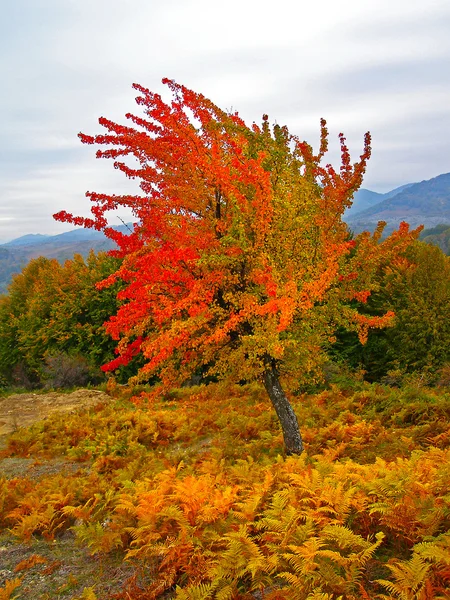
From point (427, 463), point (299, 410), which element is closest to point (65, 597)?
point (427, 463)

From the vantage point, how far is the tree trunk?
9.90 meters

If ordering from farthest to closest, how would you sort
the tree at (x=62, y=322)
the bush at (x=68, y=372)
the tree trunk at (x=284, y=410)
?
the tree at (x=62, y=322) < the bush at (x=68, y=372) < the tree trunk at (x=284, y=410)

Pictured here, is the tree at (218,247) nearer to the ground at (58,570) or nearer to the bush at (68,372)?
the ground at (58,570)

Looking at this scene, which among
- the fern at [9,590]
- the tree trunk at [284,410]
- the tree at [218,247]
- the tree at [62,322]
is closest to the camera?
the fern at [9,590]

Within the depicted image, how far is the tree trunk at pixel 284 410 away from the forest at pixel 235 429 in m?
0.04

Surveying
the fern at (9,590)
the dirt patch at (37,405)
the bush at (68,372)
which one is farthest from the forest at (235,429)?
the bush at (68,372)

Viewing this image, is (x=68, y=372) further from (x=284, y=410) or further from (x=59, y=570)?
(x=59, y=570)

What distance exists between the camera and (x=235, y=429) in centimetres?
1309

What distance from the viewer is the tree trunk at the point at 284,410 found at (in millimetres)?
9898

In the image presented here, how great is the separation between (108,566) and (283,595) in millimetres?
2909

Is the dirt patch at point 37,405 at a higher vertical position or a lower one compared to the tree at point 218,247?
lower

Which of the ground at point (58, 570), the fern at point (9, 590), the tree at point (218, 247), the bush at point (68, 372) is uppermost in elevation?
the tree at point (218, 247)

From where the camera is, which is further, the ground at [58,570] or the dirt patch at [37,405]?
the dirt patch at [37,405]

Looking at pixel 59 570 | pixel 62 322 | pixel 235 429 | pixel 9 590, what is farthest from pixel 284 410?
pixel 62 322
